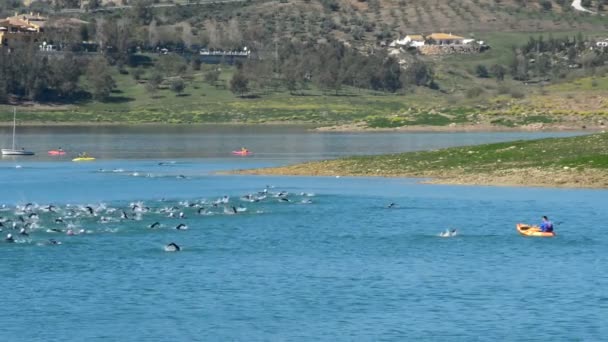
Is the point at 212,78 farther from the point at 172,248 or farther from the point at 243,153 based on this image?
the point at 172,248

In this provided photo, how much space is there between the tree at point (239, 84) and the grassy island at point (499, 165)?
3982 inches

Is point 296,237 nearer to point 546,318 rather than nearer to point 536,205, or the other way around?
point 536,205

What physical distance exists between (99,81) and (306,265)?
14045 cm

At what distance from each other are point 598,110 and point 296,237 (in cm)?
9253

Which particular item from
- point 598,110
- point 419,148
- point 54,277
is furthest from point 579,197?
point 598,110

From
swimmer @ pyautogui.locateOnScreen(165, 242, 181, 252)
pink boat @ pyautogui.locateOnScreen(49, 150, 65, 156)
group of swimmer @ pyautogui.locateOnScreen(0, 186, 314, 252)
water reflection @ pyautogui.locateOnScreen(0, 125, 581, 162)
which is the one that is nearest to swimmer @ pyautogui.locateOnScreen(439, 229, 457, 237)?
group of swimmer @ pyautogui.locateOnScreen(0, 186, 314, 252)

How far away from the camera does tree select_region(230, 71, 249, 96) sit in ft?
607

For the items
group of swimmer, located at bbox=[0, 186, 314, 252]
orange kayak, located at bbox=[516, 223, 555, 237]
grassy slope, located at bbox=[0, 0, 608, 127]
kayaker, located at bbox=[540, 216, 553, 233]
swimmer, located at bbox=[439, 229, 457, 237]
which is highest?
kayaker, located at bbox=[540, 216, 553, 233]

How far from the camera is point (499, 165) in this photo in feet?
241

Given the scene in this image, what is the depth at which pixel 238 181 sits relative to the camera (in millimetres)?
77500

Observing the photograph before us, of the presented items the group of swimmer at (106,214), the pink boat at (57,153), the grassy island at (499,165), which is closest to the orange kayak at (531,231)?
the group of swimmer at (106,214)

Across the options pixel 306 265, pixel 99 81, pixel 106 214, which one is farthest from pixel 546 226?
pixel 99 81

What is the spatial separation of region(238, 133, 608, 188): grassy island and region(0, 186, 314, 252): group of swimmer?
10.9 m

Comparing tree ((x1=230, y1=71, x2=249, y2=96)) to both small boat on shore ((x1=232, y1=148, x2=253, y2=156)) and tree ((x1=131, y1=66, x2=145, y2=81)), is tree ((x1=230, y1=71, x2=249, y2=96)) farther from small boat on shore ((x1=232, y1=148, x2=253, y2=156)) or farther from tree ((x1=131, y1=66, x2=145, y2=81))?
small boat on shore ((x1=232, y1=148, x2=253, y2=156))
